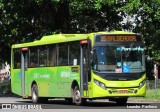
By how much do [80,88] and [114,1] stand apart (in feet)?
46.5

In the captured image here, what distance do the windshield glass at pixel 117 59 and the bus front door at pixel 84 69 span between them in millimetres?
580

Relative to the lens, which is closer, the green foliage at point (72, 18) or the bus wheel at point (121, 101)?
the bus wheel at point (121, 101)

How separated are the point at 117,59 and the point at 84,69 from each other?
152 centimetres

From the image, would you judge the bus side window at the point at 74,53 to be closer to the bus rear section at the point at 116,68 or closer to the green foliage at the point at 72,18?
the bus rear section at the point at 116,68

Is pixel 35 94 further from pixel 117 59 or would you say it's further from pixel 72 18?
pixel 72 18

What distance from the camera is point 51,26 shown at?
39.2 meters

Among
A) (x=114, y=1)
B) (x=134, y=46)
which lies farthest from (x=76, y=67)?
(x=114, y=1)

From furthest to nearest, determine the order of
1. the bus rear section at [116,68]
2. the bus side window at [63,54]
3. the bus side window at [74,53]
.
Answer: the bus side window at [63,54] < the bus side window at [74,53] < the bus rear section at [116,68]

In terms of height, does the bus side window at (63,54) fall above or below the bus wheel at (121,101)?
above

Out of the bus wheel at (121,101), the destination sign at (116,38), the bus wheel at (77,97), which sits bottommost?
the bus wheel at (121,101)

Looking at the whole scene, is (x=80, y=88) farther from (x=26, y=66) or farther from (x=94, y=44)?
(x=26, y=66)

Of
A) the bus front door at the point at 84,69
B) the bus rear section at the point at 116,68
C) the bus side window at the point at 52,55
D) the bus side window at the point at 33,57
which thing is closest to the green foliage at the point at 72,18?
the bus side window at the point at 33,57

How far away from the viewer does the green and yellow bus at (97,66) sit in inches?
879

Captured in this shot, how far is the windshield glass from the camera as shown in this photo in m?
22.4
